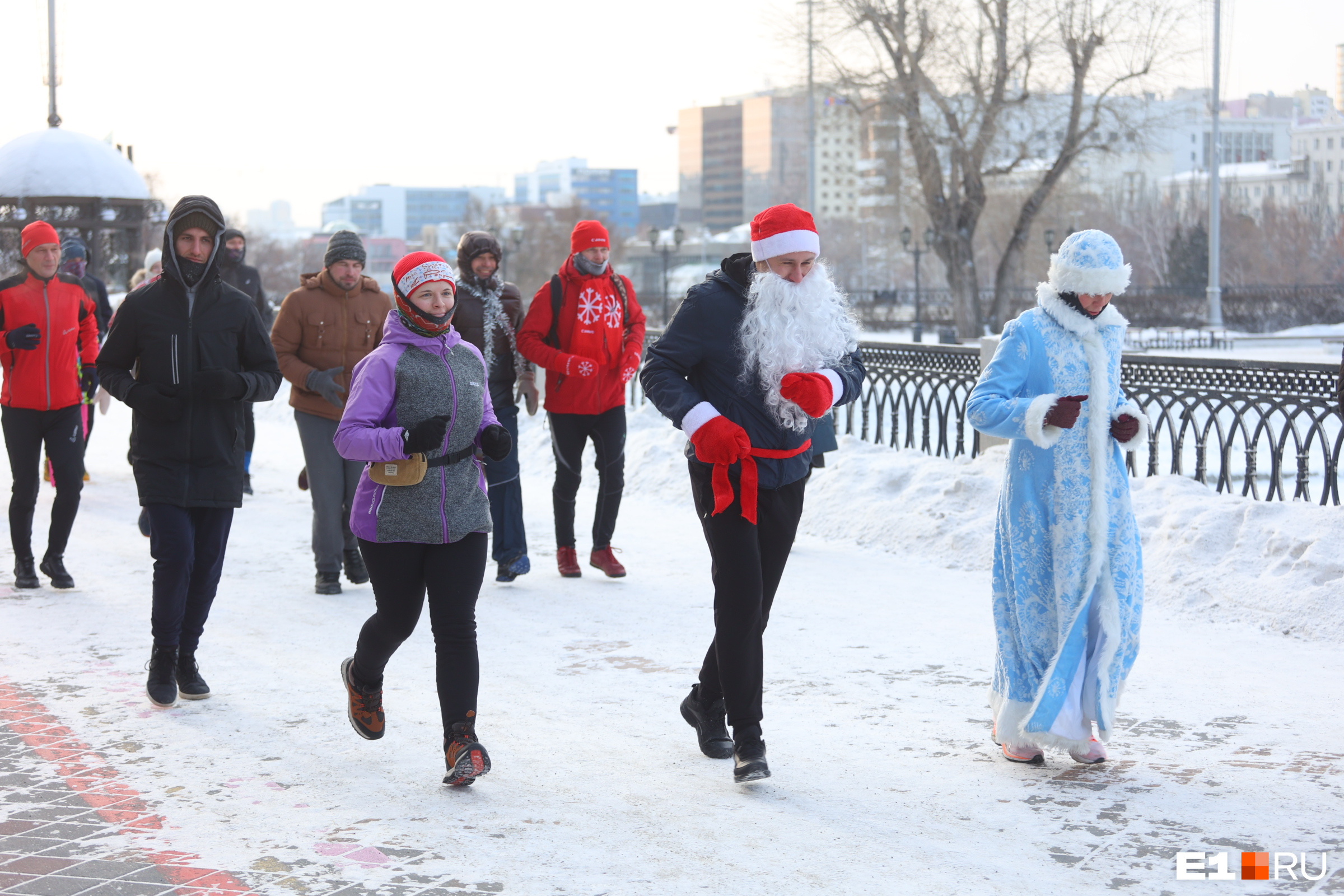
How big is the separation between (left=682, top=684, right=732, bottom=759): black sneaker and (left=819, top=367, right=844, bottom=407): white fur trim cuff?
45.4 inches

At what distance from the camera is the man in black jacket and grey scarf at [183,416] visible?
5148 millimetres

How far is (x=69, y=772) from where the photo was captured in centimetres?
435

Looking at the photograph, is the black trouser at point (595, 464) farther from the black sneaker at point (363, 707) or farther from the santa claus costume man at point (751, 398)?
the santa claus costume man at point (751, 398)

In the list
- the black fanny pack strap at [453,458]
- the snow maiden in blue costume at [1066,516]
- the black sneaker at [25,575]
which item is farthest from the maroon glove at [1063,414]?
the black sneaker at [25,575]

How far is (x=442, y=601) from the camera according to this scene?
4266mm

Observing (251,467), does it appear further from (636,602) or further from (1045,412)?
(1045,412)

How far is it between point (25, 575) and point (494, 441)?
4.30 meters

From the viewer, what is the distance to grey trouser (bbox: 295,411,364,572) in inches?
285

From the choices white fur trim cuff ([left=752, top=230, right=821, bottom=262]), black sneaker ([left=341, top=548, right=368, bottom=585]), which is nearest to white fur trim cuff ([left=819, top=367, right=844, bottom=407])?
white fur trim cuff ([left=752, top=230, right=821, bottom=262])

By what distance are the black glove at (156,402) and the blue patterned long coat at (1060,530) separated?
9.81 feet

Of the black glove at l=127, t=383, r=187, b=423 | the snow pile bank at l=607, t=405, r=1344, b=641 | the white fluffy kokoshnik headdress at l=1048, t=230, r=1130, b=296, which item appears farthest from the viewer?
the snow pile bank at l=607, t=405, r=1344, b=641

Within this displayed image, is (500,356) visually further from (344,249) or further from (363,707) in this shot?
(363,707)

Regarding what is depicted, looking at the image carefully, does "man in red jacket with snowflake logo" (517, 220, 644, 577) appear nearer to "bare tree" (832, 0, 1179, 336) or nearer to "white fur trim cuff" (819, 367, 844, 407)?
"white fur trim cuff" (819, 367, 844, 407)

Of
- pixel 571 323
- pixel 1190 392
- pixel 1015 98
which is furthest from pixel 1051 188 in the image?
pixel 571 323
